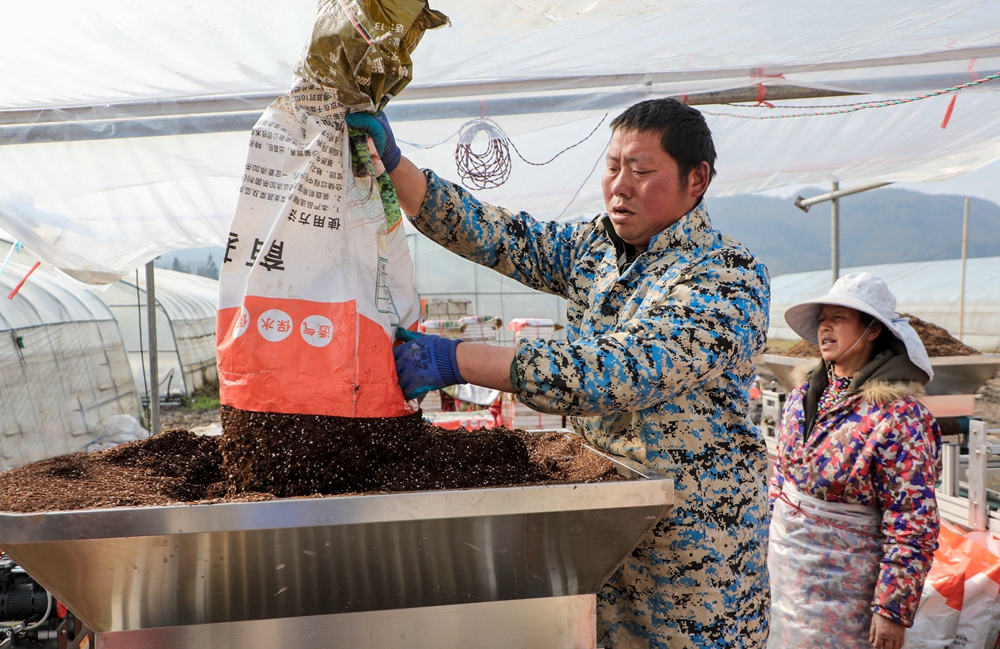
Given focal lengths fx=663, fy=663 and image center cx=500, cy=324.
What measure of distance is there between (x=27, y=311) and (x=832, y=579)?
8898 mm

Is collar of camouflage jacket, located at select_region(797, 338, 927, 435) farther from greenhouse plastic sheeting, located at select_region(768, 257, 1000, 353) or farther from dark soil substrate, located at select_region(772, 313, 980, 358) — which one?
greenhouse plastic sheeting, located at select_region(768, 257, 1000, 353)

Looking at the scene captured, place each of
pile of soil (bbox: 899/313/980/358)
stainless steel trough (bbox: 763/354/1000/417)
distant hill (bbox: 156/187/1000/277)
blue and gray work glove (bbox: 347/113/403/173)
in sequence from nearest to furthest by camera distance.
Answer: blue and gray work glove (bbox: 347/113/403/173) < stainless steel trough (bbox: 763/354/1000/417) < pile of soil (bbox: 899/313/980/358) < distant hill (bbox: 156/187/1000/277)

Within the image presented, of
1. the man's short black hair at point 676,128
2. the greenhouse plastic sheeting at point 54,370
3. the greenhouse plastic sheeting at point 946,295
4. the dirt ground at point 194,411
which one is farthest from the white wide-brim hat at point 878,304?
the dirt ground at point 194,411

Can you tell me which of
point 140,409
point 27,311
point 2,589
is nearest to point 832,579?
point 2,589

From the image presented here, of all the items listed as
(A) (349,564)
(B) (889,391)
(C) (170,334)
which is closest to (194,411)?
(C) (170,334)

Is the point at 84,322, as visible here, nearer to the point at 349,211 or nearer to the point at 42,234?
the point at 42,234

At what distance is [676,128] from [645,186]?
5.5 inches

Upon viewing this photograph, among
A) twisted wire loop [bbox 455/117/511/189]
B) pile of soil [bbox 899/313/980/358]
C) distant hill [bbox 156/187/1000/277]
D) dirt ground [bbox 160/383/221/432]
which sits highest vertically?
distant hill [bbox 156/187/1000/277]

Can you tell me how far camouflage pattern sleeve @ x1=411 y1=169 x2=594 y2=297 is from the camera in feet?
5.30

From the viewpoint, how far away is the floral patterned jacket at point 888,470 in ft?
6.65

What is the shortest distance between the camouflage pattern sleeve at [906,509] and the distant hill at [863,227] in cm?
1959

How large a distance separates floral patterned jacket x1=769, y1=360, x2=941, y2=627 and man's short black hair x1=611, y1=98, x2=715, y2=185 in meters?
1.23

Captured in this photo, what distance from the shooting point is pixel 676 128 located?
1.43m

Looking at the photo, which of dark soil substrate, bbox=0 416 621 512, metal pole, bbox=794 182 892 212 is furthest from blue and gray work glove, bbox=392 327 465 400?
metal pole, bbox=794 182 892 212
